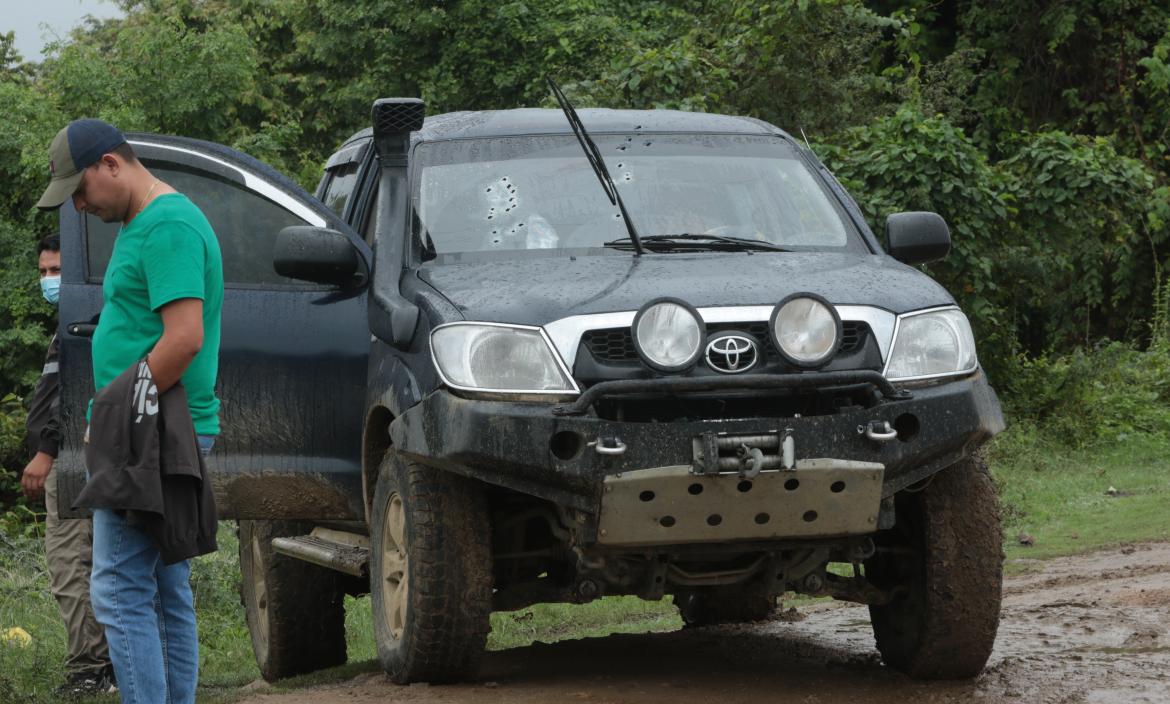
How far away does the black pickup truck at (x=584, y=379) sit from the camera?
4922 millimetres

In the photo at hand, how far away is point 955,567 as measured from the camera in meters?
5.48

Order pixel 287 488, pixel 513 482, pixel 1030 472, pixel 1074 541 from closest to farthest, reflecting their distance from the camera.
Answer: pixel 513 482 < pixel 287 488 < pixel 1074 541 < pixel 1030 472

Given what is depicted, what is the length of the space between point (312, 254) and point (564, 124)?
4.08 ft

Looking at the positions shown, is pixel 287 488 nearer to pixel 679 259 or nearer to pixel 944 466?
pixel 679 259

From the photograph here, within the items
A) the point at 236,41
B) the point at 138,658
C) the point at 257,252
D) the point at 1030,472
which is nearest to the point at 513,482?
the point at 138,658

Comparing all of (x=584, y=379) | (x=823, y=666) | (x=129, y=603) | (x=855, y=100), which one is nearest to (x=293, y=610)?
(x=823, y=666)

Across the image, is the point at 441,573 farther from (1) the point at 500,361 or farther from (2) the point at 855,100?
(2) the point at 855,100

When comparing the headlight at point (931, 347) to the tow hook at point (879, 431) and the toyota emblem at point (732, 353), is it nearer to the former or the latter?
the tow hook at point (879, 431)

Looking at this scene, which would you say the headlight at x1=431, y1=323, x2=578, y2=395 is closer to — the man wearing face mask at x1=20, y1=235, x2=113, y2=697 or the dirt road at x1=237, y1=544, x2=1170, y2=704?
the dirt road at x1=237, y1=544, x2=1170, y2=704

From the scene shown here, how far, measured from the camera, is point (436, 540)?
5227 mm

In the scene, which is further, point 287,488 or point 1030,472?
point 1030,472

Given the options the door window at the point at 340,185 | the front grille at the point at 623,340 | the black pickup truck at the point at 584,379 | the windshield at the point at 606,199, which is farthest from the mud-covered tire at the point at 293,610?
the front grille at the point at 623,340

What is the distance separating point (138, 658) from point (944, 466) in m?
2.39

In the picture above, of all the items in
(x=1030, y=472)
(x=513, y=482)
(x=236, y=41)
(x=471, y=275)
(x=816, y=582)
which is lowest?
(x=1030, y=472)
